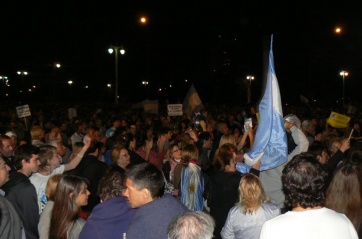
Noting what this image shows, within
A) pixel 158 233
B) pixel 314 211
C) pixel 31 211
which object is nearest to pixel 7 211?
pixel 31 211

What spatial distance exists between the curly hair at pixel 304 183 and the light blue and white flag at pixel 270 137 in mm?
3547

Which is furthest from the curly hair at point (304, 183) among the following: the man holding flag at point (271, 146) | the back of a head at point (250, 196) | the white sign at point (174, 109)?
the white sign at point (174, 109)

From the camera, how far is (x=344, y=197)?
455 cm

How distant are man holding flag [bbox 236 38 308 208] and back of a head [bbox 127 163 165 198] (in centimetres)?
305

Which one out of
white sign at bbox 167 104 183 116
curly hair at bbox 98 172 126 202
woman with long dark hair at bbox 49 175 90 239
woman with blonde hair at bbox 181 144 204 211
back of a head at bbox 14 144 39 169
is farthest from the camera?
white sign at bbox 167 104 183 116

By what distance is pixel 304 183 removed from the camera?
10.8 feet

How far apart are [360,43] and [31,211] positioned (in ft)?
209

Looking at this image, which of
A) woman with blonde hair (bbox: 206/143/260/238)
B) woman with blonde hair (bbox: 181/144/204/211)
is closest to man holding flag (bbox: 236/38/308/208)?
woman with blonde hair (bbox: 206/143/260/238)

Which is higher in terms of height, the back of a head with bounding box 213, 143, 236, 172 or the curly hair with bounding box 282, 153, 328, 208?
the curly hair with bounding box 282, 153, 328, 208

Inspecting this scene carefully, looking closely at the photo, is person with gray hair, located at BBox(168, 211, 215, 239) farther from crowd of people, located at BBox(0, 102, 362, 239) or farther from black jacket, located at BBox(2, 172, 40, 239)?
black jacket, located at BBox(2, 172, 40, 239)

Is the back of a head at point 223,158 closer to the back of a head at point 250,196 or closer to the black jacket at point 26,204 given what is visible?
the back of a head at point 250,196

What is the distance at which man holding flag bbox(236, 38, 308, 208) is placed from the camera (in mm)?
7039

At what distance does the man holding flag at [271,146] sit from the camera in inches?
277

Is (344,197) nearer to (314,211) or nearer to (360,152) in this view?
(314,211)
